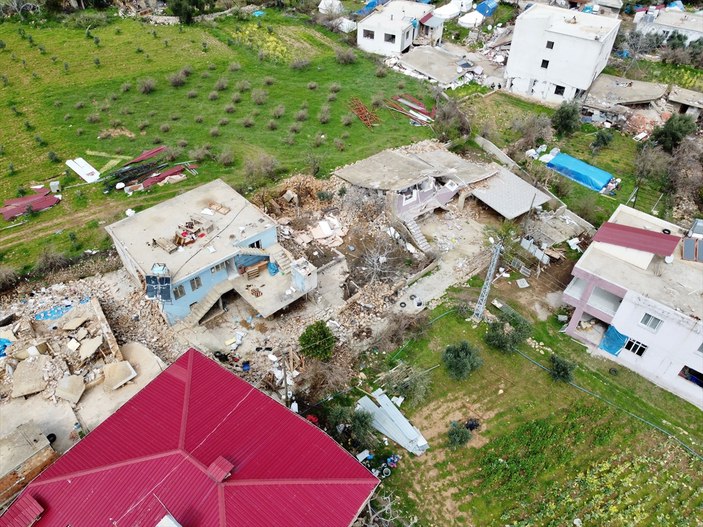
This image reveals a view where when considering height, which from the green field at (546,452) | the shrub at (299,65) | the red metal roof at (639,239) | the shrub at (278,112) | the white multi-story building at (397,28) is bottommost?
the green field at (546,452)

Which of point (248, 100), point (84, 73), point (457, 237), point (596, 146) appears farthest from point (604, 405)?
point (84, 73)

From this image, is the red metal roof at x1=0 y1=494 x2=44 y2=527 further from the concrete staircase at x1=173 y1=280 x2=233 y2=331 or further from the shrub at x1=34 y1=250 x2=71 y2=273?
the shrub at x1=34 y1=250 x2=71 y2=273

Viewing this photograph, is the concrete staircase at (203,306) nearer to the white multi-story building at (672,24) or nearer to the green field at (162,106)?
the green field at (162,106)

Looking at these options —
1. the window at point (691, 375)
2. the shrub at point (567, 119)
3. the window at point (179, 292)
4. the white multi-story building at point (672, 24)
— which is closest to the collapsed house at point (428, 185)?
the shrub at point (567, 119)

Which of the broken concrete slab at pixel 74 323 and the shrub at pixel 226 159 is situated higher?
the shrub at pixel 226 159

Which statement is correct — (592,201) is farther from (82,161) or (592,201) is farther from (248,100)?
(82,161)

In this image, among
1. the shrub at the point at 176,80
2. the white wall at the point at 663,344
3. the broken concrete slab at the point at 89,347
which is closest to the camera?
the white wall at the point at 663,344

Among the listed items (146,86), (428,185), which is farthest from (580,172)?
(146,86)
